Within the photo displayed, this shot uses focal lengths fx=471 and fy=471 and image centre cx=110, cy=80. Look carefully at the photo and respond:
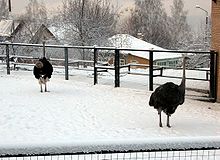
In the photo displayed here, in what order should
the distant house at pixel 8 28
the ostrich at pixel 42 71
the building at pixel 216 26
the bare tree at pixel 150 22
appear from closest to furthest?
1. the building at pixel 216 26
2. the ostrich at pixel 42 71
3. the distant house at pixel 8 28
4. the bare tree at pixel 150 22

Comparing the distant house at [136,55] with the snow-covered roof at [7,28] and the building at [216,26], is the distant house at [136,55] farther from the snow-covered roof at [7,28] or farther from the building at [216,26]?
the building at [216,26]

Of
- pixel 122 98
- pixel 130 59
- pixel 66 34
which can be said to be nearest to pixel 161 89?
pixel 122 98

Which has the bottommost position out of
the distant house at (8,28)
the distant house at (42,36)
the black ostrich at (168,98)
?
the black ostrich at (168,98)

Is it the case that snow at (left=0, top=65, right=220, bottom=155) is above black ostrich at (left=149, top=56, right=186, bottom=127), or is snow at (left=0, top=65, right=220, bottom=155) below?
below

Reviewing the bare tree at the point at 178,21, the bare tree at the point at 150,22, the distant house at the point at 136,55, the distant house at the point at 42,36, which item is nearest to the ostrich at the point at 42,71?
the distant house at the point at 136,55

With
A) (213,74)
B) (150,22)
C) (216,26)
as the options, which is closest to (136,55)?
(150,22)

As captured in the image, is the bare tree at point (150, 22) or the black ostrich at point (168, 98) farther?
the bare tree at point (150, 22)

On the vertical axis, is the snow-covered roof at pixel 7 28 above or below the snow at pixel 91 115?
above

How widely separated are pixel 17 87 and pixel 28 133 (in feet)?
22.7

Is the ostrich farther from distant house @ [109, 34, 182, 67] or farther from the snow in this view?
distant house @ [109, 34, 182, 67]

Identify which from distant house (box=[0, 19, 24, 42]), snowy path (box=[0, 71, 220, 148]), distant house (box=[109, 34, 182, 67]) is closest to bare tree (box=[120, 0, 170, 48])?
distant house (box=[109, 34, 182, 67])

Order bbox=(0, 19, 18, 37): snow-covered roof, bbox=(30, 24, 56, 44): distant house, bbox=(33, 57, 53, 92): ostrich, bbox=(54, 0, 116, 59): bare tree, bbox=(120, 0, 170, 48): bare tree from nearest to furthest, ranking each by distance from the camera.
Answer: bbox=(33, 57, 53, 92): ostrich < bbox=(54, 0, 116, 59): bare tree < bbox=(30, 24, 56, 44): distant house < bbox=(0, 19, 18, 37): snow-covered roof < bbox=(120, 0, 170, 48): bare tree

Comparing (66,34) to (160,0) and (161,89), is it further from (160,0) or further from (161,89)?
(160,0)

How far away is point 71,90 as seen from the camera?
48.9 feet
